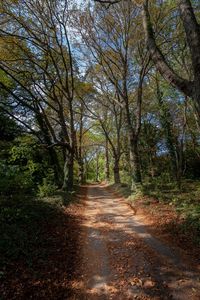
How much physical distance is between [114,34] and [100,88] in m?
5.89

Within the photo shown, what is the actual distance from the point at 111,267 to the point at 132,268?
1.56 ft

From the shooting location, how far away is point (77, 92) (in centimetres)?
1894

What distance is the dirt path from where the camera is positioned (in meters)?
3.99

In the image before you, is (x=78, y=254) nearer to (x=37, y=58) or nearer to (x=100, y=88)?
(x=37, y=58)

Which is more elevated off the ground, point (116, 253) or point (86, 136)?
point (86, 136)

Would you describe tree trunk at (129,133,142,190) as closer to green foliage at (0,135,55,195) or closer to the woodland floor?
green foliage at (0,135,55,195)

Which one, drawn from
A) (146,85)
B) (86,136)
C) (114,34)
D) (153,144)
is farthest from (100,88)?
(86,136)

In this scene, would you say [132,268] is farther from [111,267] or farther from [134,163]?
[134,163]

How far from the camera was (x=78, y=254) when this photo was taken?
5.67 meters

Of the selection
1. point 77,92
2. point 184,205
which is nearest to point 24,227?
point 184,205

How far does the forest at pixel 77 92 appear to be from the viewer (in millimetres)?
5457

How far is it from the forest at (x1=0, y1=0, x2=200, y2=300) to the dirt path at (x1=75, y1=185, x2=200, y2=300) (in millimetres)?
899

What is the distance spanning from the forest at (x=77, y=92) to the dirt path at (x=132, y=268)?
899mm

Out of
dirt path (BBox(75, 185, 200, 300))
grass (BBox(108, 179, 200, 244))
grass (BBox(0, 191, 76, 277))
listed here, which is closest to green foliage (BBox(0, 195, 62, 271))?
grass (BBox(0, 191, 76, 277))
